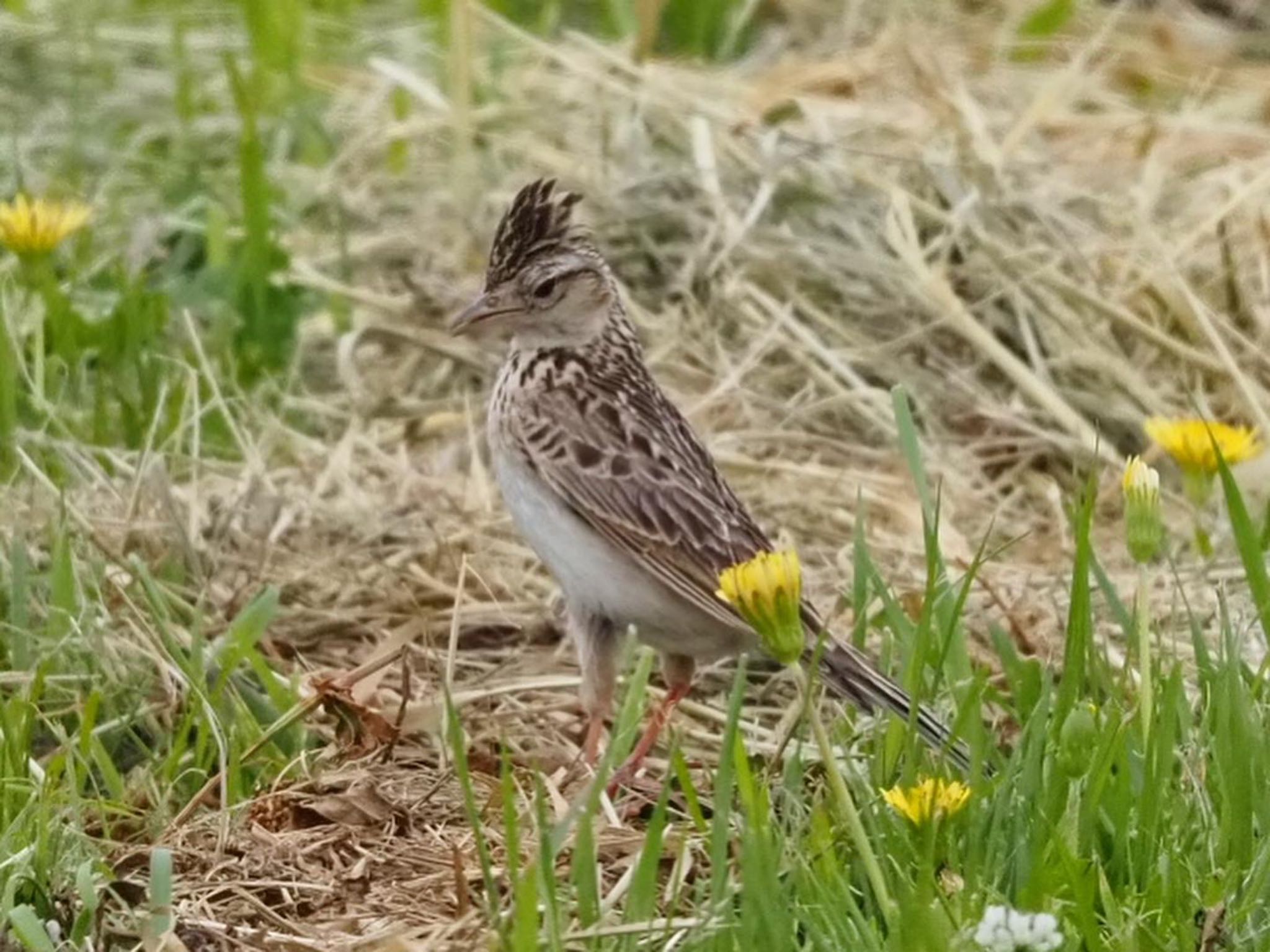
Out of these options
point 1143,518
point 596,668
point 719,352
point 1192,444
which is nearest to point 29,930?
point 596,668

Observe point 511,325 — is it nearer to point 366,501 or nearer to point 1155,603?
point 366,501

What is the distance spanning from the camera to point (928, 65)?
9.14 m

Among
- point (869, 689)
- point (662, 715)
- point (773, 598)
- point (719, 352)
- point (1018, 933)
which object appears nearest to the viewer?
point (1018, 933)

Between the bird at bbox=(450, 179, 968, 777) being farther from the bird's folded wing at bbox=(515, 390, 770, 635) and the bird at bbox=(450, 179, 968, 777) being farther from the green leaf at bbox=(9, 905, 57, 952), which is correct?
the green leaf at bbox=(9, 905, 57, 952)

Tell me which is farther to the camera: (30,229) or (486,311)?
(30,229)

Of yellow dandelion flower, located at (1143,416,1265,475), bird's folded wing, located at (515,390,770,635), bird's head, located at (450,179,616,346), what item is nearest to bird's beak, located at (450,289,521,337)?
bird's head, located at (450,179,616,346)

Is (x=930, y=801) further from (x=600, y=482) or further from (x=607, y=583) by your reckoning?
(x=600, y=482)

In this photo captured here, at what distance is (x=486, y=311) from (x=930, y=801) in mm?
2278

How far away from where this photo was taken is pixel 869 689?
4.83 meters

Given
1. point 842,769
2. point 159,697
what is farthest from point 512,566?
point 842,769

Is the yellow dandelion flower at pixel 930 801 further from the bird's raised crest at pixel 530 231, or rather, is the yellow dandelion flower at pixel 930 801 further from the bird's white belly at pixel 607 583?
the bird's raised crest at pixel 530 231

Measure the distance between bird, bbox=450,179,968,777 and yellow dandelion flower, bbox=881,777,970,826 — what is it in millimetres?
787

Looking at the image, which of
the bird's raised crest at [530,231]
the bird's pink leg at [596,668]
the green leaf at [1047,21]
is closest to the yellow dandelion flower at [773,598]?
the bird's pink leg at [596,668]

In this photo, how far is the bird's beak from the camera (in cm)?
586
